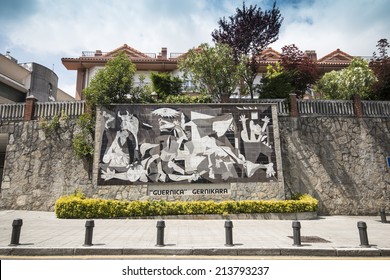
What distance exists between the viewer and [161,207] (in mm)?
11867

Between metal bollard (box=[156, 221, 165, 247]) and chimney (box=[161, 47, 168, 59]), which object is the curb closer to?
metal bollard (box=[156, 221, 165, 247])

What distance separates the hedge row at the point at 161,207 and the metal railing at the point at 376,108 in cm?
727

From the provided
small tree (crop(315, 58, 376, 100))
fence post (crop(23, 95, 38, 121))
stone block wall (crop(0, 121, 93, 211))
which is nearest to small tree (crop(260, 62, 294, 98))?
small tree (crop(315, 58, 376, 100))

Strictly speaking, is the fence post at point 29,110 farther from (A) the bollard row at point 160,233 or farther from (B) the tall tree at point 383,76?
(B) the tall tree at point 383,76

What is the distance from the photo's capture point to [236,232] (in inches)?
330

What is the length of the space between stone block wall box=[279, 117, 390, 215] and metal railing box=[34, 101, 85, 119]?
12045 millimetres

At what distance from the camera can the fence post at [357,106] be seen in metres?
15.4

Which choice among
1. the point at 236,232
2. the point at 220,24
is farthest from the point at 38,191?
the point at 220,24

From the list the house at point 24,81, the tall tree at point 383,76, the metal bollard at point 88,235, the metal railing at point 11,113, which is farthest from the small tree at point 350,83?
the house at point 24,81

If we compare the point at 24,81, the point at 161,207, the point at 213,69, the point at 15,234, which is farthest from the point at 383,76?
the point at 24,81

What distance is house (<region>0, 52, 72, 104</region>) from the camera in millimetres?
23891

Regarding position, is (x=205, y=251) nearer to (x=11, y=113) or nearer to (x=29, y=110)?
(x=29, y=110)

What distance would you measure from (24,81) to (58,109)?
16.1 metres

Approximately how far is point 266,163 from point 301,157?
8.34 ft
